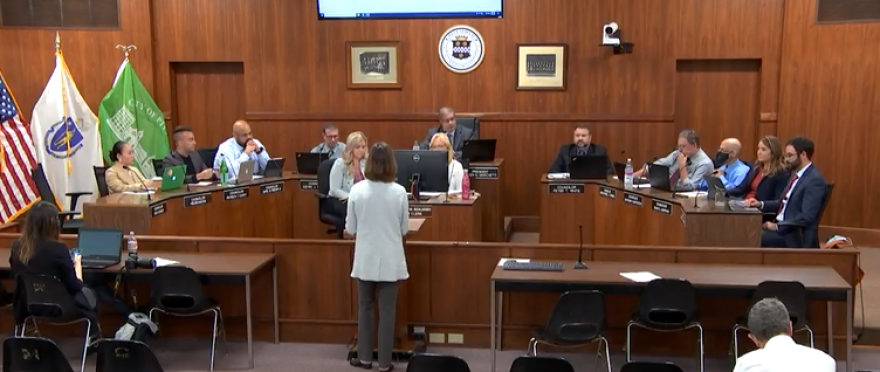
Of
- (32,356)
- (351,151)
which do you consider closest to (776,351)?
(32,356)

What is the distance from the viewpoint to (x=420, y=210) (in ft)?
22.2

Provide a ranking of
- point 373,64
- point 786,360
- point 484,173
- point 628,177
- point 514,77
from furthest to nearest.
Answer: point 373,64 → point 514,77 → point 484,173 → point 628,177 → point 786,360

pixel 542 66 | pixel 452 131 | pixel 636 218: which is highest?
pixel 542 66

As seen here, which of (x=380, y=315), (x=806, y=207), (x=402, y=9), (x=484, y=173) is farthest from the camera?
(x=402, y=9)

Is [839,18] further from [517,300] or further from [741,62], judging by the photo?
[517,300]

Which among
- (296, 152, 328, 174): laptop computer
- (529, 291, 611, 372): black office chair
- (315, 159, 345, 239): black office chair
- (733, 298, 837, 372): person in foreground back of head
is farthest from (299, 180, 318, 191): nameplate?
(733, 298, 837, 372): person in foreground back of head

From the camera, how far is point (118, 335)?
17.4ft

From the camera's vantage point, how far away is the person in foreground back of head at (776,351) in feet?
9.96

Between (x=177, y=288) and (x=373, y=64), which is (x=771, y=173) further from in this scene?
(x=373, y=64)

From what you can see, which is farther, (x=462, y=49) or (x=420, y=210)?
(x=462, y=49)

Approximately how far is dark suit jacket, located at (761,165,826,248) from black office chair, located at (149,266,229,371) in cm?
455

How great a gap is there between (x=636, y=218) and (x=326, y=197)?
3.04m

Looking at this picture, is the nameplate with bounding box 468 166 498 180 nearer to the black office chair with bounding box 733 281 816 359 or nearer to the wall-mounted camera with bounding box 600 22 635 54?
the wall-mounted camera with bounding box 600 22 635 54

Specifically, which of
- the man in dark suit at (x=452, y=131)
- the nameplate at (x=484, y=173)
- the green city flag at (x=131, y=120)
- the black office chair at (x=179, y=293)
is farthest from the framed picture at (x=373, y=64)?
the black office chair at (x=179, y=293)
